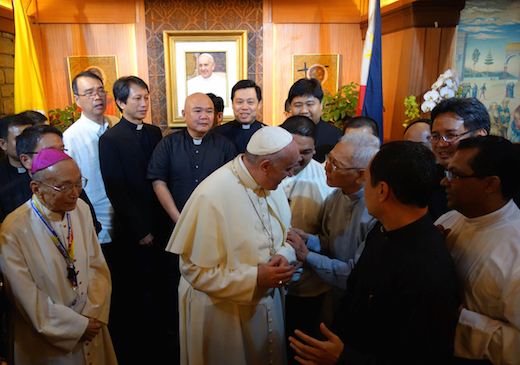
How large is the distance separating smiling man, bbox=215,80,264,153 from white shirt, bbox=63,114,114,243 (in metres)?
1.43

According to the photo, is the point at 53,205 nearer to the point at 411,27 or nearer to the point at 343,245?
the point at 343,245

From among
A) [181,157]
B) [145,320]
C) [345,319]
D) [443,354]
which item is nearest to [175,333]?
[145,320]

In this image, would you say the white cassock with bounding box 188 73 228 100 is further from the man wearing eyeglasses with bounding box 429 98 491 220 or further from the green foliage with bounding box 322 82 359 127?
the man wearing eyeglasses with bounding box 429 98 491 220

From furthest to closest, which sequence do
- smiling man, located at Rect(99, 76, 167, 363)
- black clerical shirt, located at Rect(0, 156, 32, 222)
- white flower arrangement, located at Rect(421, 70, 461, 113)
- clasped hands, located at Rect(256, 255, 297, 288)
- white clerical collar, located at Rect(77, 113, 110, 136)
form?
white flower arrangement, located at Rect(421, 70, 461, 113), white clerical collar, located at Rect(77, 113, 110, 136), smiling man, located at Rect(99, 76, 167, 363), black clerical shirt, located at Rect(0, 156, 32, 222), clasped hands, located at Rect(256, 255, 297, 288)

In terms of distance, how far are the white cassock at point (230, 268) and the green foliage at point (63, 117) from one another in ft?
14.3

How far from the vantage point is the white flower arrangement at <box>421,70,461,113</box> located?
421 centimetres

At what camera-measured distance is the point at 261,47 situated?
6.19 metres

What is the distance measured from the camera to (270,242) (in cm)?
222

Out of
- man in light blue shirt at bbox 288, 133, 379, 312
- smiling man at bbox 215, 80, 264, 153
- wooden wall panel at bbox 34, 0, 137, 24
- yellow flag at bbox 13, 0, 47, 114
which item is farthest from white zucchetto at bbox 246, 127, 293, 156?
→ wooden wall panel at bbox 34, 0, 137, 24

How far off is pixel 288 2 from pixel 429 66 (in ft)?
8.97

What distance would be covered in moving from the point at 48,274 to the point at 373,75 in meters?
4.78

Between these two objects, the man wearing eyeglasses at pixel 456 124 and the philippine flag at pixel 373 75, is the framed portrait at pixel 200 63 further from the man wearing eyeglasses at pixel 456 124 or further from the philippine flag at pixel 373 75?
the man wearing eyeglasses at pixel 456 124

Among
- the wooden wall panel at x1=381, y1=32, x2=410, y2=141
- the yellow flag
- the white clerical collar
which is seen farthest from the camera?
the yellow flag

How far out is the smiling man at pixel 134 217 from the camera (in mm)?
3383
